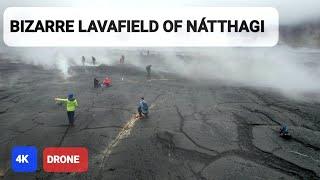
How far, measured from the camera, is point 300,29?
56.6 metres

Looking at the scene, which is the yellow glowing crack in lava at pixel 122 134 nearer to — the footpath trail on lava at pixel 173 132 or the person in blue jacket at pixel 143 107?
the footpath trail on lava at pixel 173 132

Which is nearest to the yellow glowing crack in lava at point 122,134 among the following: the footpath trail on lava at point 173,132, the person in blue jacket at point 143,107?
the footpath trail on lava at point 173,132

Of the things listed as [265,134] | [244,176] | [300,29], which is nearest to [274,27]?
[300,29]

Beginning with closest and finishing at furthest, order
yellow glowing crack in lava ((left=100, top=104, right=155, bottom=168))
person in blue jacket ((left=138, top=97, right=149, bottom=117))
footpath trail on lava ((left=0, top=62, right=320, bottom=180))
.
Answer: footpath trail on lava ((left=0, top=62, right=320, bottom=180)) < yellow glowing crack in lava ((left=100, top=104, right=155, bottom=168)) < person in blue jacket ((left=138, top=97, right=149, bottom=117))

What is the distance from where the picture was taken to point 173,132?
1002cm

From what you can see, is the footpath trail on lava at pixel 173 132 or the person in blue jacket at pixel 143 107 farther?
the person in blue jacket at pixel 143 107

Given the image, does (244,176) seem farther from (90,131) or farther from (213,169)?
(90,131)

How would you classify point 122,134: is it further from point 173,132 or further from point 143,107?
point 143,107

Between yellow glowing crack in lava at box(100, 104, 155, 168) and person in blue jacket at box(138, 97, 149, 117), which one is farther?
person in blue jacket at box(138, 97, 149, 117)

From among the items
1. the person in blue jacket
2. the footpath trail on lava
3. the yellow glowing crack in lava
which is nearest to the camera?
the footpath trail on lava

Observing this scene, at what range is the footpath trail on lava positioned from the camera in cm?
757

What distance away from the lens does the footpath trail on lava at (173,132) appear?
24.8 ft

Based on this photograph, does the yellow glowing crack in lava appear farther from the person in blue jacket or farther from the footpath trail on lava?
the person in blue jacket

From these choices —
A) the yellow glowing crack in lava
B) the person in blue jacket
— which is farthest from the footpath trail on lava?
the person in blue jacket
